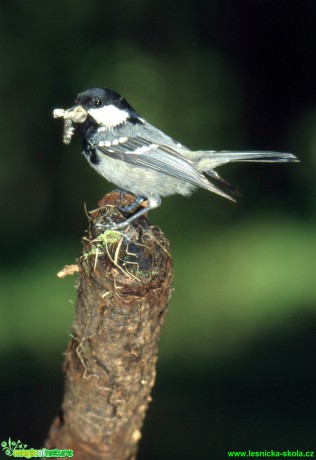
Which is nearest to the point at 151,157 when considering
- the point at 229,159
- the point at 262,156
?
the point at 229,159

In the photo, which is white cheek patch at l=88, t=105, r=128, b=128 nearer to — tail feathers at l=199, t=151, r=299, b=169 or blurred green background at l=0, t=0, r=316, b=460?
tail feathers at l=199, t=151, r=299, b=169

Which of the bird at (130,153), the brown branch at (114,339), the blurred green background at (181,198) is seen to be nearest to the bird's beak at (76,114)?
the bird at (130,153)

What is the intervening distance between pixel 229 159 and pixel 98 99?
0.64 metres

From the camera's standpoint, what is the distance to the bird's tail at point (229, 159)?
2.74 meters

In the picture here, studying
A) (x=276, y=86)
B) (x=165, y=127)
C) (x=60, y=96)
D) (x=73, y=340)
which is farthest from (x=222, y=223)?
(x=73, y=340)

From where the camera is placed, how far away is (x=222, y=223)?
4059 millimetres

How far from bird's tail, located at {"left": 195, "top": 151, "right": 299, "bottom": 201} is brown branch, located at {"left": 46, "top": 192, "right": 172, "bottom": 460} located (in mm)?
590

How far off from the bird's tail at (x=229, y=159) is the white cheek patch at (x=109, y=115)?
0.40m

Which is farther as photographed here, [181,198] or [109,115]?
[181,198]

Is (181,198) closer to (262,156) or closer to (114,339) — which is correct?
(262,156)

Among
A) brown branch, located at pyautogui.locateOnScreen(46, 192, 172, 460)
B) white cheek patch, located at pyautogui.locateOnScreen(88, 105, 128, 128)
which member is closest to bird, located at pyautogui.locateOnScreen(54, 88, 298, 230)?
white cheek patch, located at pyautogui.locateOnScreen(88, 105, 128, 128)

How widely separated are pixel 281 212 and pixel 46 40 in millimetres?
1808

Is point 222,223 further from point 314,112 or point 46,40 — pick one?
point 46,40

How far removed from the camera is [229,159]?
279cm
